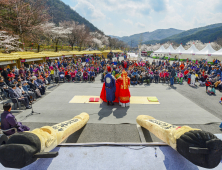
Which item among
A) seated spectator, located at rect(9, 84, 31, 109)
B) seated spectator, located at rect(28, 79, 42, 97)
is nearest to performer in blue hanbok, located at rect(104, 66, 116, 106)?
seated spectator, located at rect(9, 84, 31, 109)

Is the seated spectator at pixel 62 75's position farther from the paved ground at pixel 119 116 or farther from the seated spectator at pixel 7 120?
the seated spectator at pixel 7 120

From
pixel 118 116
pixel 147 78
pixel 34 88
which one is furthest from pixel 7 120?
pixel 147 78

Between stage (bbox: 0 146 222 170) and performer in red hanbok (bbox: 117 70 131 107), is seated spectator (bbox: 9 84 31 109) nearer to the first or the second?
performer in red hanbok (bbox: 117 70 131 107)

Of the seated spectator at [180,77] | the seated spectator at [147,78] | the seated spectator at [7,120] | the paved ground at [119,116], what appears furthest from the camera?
the seated spectator at [180,77]

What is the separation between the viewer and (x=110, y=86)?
23.4 ft

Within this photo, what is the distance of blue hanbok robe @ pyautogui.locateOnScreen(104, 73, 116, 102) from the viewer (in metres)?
7.07

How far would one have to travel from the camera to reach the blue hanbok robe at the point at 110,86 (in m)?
7.07

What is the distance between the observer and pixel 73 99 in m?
8.19

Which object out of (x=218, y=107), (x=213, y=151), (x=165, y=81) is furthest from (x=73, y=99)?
(x=165, y=81)

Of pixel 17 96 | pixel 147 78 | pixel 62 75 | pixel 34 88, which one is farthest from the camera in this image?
pixel 147 78

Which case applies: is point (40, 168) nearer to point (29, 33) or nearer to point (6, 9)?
point (29, 33)

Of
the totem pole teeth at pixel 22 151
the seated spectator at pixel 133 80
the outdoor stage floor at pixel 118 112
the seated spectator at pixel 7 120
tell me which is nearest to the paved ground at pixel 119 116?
the outdoor stage floor at pixel 118 112

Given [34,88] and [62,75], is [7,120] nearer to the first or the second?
[34,88]

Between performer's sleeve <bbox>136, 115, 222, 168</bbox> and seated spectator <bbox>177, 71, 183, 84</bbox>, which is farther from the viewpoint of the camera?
seated spectator <bbox>177, 71, 183, 84</bbox>
